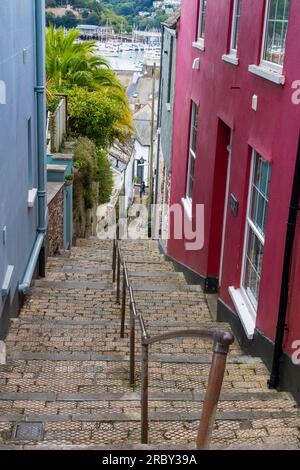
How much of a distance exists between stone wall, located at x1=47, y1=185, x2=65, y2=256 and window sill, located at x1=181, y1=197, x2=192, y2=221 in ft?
8.54

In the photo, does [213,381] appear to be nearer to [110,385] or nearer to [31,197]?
[110,385]

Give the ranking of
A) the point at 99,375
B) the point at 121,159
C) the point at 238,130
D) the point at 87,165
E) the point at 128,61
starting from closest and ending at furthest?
1. the point at 99,375
2. the point at 238,130
3. the point at 87,165
4. the point at 121,159
5. the point at 128,61

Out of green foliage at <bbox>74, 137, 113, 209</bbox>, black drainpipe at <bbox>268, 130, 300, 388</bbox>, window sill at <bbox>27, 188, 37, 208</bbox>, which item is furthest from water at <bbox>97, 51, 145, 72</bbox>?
black drainpipe at <bbox>268, 130, 300, 388</bbox>

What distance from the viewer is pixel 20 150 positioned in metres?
8.24

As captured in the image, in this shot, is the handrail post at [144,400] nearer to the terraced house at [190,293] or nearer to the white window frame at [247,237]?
the terraced house at [190,293]

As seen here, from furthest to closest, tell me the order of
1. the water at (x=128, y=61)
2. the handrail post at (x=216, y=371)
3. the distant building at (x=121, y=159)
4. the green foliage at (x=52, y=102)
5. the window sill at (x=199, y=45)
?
the water at (x=128, y=61) → the distant building at (x=121, y=159) → the green foliage at (x=52, y=102) → the window sill at (x=199, y=45) → the handrail post at (x=216, y=371)

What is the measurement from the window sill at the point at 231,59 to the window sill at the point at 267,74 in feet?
3.07

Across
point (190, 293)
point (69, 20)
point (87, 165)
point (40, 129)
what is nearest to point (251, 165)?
point (190, 293)

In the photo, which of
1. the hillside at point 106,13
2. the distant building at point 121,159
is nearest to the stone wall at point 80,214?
the hillside at point 106,13

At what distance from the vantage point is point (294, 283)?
5.52 m

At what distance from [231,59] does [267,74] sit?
6.51ft

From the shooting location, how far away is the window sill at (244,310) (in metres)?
6.82

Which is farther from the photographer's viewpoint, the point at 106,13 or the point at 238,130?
the point at 106,13
